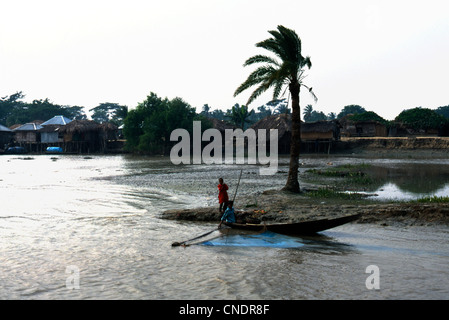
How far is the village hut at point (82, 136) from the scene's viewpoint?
2643 inches

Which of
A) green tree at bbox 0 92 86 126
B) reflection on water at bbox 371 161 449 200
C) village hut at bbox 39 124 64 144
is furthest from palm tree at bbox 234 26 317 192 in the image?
green tree at bbox 0 92 86 126

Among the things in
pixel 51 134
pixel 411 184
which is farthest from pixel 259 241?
pixel 51 134

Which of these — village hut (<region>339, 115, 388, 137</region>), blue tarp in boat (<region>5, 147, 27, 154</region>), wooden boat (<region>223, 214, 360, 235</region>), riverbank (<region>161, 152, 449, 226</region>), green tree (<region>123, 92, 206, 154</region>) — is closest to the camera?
wooden boat (<region>223, 214, 360, 235</region>)

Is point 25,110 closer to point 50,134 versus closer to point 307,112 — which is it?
point 50,134

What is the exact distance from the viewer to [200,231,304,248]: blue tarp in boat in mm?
10008

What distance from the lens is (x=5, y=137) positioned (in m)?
72.6

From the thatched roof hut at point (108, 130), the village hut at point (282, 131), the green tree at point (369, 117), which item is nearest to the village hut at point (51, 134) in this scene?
the thatched roof hut at point (108, 130)

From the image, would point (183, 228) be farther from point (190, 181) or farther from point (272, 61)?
point (190, 181)

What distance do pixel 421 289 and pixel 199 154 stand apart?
49.8 meters

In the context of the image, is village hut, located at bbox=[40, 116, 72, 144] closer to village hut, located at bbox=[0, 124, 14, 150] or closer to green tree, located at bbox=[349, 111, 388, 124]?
village hut, located at bbox=[0, 124, 14, 150]

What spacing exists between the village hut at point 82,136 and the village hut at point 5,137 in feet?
35.0

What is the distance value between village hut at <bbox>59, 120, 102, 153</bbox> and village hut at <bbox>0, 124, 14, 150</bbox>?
1066 cm

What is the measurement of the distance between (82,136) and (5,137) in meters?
15.3

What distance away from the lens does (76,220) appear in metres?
13.8
